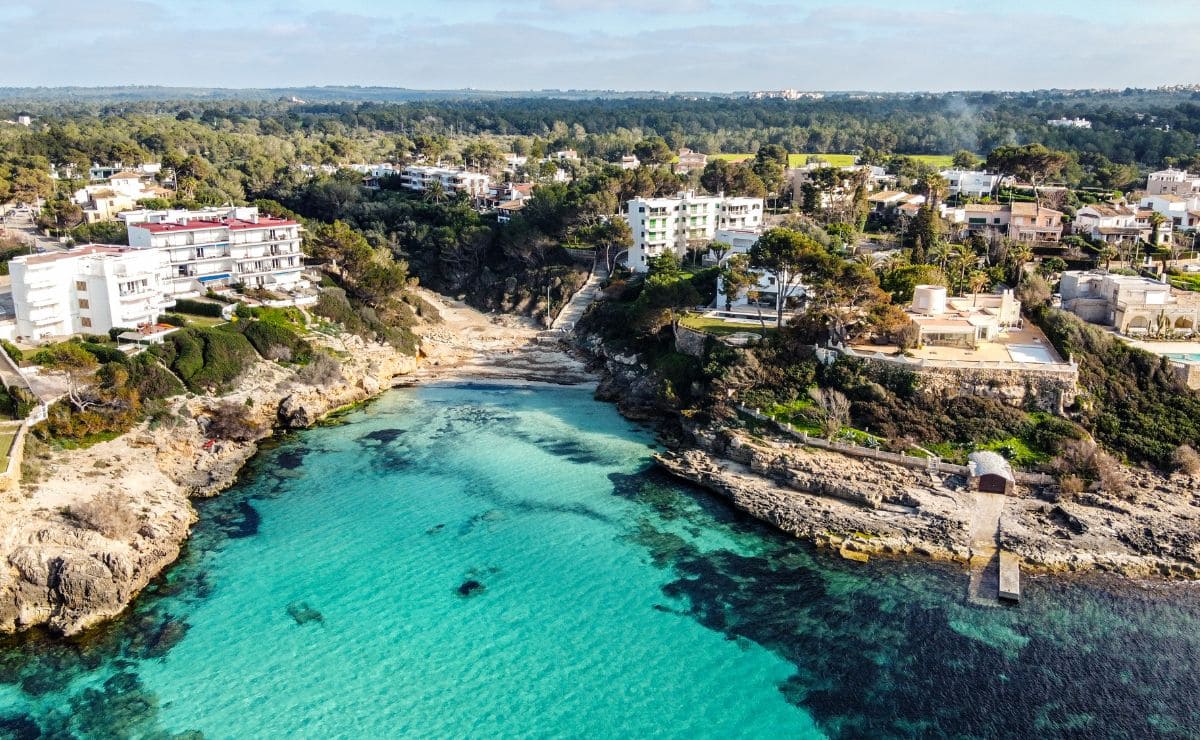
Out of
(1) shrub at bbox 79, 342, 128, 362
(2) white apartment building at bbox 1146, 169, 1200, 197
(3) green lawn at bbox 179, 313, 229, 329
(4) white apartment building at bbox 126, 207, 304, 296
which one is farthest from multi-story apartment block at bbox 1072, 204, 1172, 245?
(1) shrub at bbox 79, 342, 128, 362

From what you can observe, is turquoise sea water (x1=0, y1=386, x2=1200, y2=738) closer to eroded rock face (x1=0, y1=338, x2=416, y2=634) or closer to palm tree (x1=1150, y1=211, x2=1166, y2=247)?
eroded rock face (x1=0, y1=338, x2=416, y2=634)

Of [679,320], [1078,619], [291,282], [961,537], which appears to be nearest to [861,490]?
[961,537]

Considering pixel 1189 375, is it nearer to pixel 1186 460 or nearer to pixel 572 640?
pixel 1186 460

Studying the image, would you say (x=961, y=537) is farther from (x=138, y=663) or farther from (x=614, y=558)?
(x=138, y=663)

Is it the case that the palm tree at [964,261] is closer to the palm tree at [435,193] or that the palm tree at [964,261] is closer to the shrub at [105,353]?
the shrub at [105,353]

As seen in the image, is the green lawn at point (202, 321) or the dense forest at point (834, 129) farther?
the dense forest at point (834, 129)

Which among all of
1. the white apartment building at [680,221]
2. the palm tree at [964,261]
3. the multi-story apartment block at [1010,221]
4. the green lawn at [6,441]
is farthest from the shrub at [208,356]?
the multi-story apartment block at [1010,221]

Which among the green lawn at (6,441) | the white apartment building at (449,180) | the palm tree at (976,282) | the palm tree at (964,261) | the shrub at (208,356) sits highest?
the white apartment building at (449,180)
